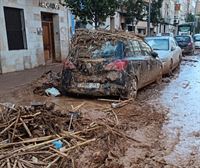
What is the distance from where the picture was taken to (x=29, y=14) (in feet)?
48.5

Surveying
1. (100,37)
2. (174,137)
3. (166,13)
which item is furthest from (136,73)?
(166,13)

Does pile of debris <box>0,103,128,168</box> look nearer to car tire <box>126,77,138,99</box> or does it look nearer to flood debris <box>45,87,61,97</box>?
car tire <box>126,77,138,99</box>

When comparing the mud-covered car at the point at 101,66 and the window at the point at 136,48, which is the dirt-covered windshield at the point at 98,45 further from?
the window at the point at 136,48

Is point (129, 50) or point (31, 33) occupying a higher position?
point (31, 33)

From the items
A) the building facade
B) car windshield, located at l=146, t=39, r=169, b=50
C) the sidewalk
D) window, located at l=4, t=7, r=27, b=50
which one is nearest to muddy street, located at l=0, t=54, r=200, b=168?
the sidewalk

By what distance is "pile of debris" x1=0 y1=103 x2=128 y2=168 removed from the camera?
4395mm

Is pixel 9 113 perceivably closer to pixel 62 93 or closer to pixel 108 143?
pixel 108 143

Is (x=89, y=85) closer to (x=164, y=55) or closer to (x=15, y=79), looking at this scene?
(x=15, y=79)

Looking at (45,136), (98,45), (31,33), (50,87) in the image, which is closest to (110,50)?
(98,45)

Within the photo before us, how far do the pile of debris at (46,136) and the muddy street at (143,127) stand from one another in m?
0.05

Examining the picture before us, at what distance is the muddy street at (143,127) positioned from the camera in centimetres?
457

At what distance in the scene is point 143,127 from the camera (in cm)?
602

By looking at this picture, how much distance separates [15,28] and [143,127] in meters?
9.72

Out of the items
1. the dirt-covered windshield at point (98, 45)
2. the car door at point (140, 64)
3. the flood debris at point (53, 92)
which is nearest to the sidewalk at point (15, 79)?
the flood debris at point (53, 92)
